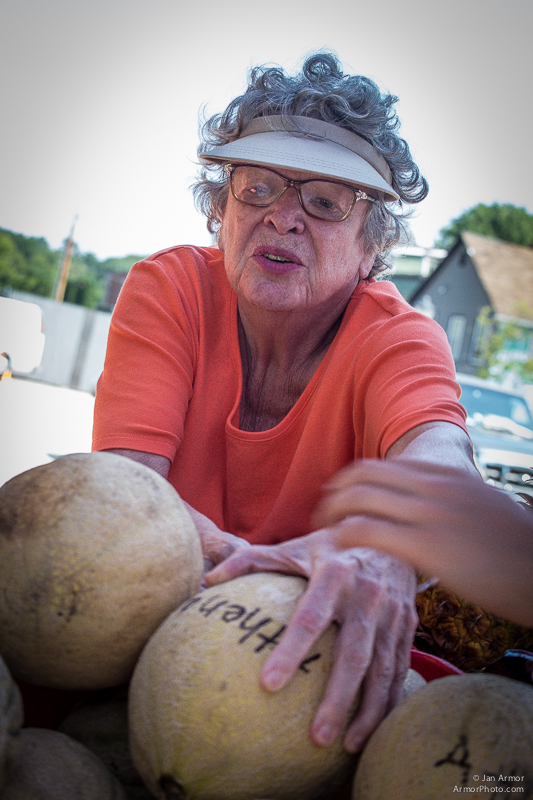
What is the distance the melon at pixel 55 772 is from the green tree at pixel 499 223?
6498 cm

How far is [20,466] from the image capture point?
7.61 m

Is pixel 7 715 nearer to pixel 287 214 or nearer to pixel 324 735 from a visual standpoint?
pixel 324 735

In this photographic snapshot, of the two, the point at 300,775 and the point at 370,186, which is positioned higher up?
the point at 370,186

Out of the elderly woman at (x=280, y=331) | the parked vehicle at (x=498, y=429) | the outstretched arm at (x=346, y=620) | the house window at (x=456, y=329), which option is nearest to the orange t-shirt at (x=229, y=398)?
the elderly woman at (x=280, y=331)

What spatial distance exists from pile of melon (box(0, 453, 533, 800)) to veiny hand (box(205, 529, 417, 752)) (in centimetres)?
3

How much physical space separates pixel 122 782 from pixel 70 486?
0.51 m

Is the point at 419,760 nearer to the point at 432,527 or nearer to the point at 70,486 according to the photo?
the point at 432,527

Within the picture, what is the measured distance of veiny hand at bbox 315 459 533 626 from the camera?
0.86 m

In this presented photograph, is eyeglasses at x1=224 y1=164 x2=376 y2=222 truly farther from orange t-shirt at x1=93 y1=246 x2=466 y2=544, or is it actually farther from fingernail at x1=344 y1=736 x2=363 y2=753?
fingernail at x1=344 y1=736 x2=363 y2=753

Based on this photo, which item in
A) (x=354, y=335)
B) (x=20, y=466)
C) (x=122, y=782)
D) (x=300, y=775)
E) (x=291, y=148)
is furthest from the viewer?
(x=20, y=466)

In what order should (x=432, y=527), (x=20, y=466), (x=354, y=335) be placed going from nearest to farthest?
(x=432, y=527), (x=354, y=335), (x=20, y=466)

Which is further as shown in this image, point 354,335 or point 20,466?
point 20,466

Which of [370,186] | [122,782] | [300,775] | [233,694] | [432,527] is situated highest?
[370,186]

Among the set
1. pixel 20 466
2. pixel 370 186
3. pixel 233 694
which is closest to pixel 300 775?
pixel 233 694
